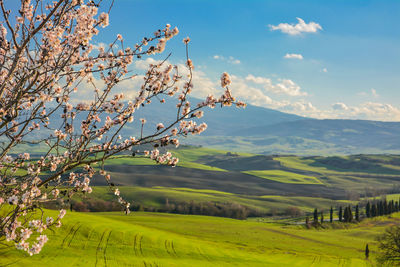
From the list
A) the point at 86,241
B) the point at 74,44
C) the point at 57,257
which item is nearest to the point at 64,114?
the point at 74,44

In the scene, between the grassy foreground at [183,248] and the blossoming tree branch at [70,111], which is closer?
the blossoming tree branch at [70,111]

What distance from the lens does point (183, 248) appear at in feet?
303

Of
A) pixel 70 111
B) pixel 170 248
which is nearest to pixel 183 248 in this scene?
pixel 170 248

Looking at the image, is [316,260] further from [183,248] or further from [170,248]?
[170,248]

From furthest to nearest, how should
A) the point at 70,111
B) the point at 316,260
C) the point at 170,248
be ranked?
the point at 316,260, the point at 170,248, the point at 70,111

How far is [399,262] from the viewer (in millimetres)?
75875

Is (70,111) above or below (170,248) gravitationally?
above

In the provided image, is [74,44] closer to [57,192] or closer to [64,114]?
[64,114]

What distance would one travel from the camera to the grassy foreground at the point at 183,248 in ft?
243

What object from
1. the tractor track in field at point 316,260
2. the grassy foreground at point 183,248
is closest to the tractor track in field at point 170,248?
the grassy foreground at point 183,248

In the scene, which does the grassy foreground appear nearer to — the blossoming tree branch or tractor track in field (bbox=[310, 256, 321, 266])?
tractor track in field (bbox=[310, 256, 321, 266])

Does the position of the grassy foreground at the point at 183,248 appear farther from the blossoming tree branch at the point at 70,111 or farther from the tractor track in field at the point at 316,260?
the blossoming tree branch at the point at 70,111

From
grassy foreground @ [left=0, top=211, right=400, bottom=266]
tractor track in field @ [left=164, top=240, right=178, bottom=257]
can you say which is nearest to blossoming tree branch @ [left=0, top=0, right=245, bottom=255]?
grassy foreground @ [left=0, top=211, right=400, bottom=266]

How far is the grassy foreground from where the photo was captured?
74.2 m
